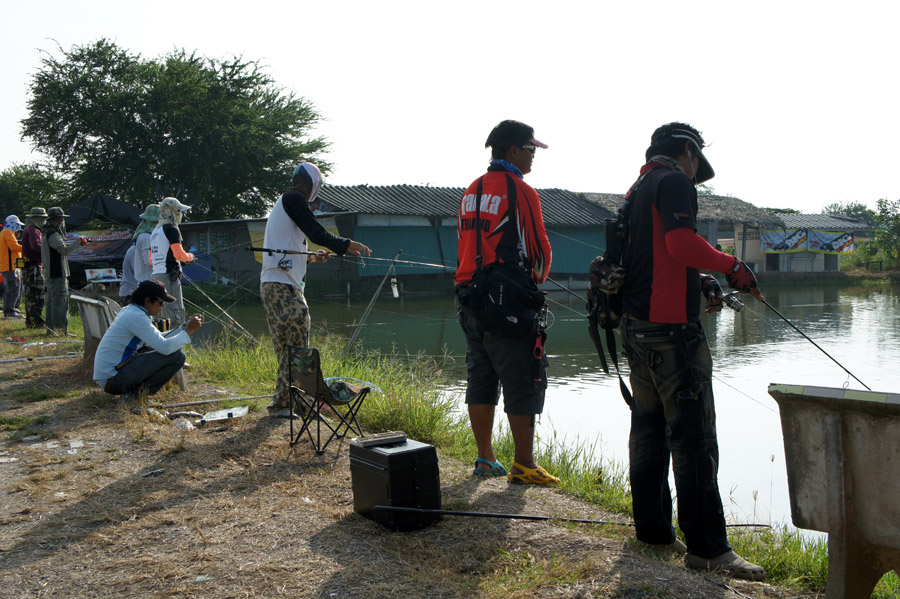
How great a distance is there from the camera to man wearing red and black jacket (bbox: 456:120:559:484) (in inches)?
140

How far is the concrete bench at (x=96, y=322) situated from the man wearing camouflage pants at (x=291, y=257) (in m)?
1.77

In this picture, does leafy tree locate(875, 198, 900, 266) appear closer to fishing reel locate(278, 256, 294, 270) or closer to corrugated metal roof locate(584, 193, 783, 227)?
corrugated metal roof locate(584, 193, 783, 227)

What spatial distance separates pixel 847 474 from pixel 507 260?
175cm

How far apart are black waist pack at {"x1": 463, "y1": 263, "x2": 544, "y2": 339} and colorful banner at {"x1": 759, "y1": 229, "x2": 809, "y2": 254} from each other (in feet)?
107

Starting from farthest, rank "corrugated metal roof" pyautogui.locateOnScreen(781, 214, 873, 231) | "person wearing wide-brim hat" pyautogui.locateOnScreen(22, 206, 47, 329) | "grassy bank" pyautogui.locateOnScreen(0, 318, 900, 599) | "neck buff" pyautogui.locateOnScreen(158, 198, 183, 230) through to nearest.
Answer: "corrugated metal roof" pyautogui.locateOnScreen(781, 214, 873, 231), "person wearing wide-brim hat" pyautogui.locateOnScreen(22, 206, 47, 329), "neck buff" pyautogui.locateOnScreen(158, 198, 183, 230), "grassy bank" pyautogui.locateOnScreen(0, 318, 900, 599)

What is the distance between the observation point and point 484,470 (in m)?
3.93

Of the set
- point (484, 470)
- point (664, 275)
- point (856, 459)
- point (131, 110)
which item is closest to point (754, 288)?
point (664, 275)

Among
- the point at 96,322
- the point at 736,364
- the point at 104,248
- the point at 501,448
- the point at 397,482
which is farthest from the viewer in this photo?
the point at 104,248

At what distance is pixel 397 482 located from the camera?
9.86ft

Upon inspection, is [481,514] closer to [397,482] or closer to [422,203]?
[397,482]

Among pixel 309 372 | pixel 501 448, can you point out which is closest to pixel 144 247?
pixel 309 372

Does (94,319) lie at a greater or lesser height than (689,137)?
lesser

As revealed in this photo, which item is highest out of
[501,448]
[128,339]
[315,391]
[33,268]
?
[33,268]

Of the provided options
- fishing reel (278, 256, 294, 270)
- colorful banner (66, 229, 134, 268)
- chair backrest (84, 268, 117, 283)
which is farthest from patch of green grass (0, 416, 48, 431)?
colorful banner (66, 229, 134, 268)
